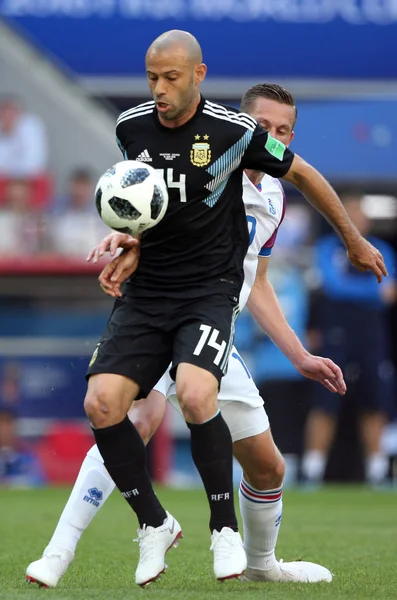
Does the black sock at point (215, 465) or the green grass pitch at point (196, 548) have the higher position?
the black sock at point (215, 465)

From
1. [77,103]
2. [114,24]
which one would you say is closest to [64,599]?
[77,103]

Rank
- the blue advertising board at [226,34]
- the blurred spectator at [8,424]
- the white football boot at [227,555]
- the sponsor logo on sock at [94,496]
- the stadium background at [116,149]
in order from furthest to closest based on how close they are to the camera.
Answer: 1. the blue advertising board at [226,34]
2. the stadium background at [116,149]
3. the blurred spectator at [8,424]
4. the sponsor logo on sock at [94,496]
5. the white football boot at [227,555]

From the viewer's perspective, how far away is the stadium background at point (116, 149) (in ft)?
45.7

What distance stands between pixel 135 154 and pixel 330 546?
10.5 feet

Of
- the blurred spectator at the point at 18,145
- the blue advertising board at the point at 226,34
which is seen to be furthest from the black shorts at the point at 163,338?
the blue advertising board at the point at 226,34

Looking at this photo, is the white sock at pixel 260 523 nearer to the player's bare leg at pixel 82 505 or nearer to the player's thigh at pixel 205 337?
the player's bare leg at pixel 82 505

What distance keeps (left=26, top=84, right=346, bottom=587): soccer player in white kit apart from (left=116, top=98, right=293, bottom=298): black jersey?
0.42 meters

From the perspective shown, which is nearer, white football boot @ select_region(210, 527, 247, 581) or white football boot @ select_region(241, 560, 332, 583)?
white football boot @ select_region(210, 527, 247, 581)

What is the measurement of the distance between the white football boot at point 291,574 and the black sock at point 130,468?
29.9 inches

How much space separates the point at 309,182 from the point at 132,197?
2.57 ft

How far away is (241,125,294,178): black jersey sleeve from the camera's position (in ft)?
17.3

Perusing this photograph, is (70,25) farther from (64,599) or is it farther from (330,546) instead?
(64,599)

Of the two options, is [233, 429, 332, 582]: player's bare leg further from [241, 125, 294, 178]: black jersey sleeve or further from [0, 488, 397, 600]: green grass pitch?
[241, 125, 294, 178]: black jersey sleeve

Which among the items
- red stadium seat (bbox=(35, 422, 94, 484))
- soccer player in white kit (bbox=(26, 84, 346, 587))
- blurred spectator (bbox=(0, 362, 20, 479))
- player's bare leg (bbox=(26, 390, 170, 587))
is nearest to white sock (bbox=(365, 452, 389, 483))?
red stadium seat (bbox=(35, 422, 94, 484))
